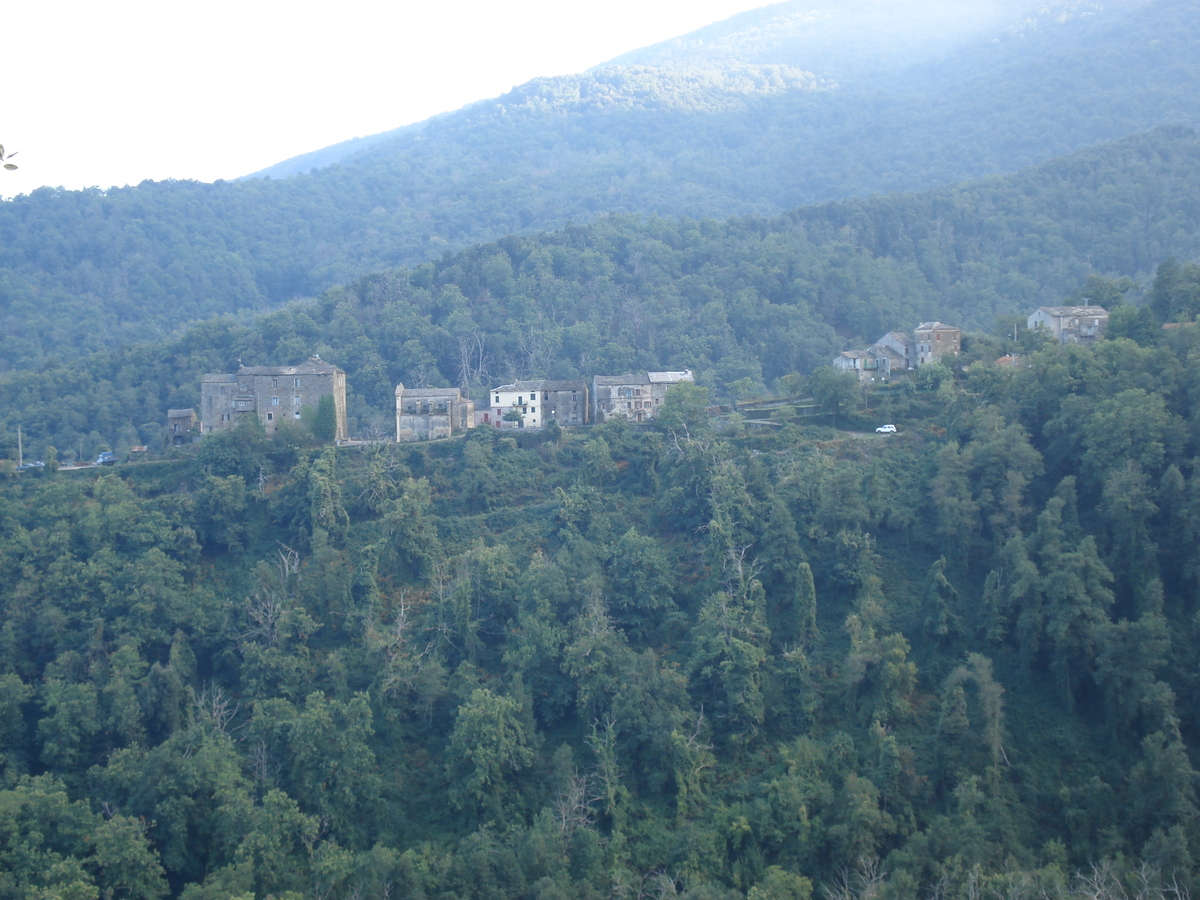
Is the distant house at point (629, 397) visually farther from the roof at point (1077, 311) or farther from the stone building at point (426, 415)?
the roof at point (1077, 311)

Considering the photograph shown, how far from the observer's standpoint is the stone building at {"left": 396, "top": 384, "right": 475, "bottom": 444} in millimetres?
45500

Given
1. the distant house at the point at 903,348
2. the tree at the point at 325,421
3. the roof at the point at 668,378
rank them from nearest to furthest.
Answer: the tree at the point at 325,421 < the roof at the point at 668,378 < the distant house at the point at 903,348

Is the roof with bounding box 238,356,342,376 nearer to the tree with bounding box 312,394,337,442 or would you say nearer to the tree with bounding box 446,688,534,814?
A: the tree with bounding box 312,394,337,442

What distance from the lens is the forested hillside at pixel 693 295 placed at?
60.4 meters

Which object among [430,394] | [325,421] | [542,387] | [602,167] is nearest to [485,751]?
[325,421]

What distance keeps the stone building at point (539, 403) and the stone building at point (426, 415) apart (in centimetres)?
225

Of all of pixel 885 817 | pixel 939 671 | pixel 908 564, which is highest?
pixel 908 564

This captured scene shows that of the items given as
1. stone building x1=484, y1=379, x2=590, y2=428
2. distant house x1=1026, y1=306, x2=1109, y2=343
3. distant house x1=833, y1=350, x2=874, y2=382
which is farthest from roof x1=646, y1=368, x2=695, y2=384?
distant house x1=1026, y1=306, x2=1109, y2=343

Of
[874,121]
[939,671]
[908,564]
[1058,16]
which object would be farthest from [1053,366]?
[1058,16]

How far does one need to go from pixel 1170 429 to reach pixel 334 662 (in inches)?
1003

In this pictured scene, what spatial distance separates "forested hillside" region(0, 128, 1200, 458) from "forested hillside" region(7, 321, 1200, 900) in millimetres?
15497

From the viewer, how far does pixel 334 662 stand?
32.0 metres

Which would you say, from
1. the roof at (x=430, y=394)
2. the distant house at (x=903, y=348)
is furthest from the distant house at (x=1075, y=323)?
the roof at (x=430, y=394)

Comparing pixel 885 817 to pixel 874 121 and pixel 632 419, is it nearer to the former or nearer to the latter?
pixel 632 419
